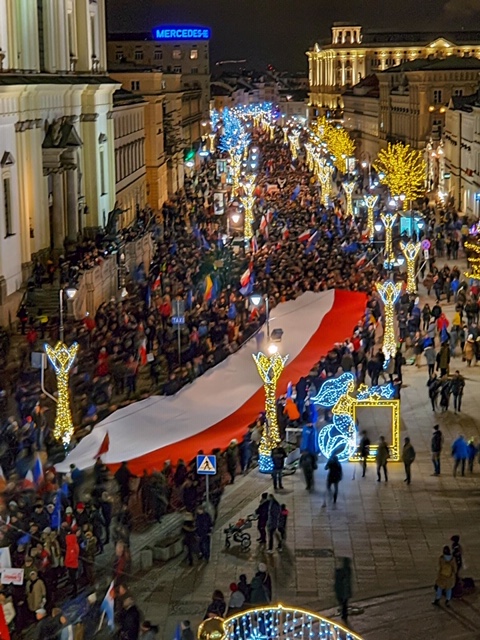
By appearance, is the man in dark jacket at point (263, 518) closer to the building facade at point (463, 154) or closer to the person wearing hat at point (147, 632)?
the person wearing hat at point (147, 632)

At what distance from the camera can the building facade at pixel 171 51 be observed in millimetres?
161000

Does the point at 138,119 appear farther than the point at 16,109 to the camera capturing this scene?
Yes

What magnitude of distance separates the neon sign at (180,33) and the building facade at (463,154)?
298 feet

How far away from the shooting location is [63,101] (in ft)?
143

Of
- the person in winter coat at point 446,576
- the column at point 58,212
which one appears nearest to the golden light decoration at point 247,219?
the column at point 58,212

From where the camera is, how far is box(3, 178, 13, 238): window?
36.2 meters

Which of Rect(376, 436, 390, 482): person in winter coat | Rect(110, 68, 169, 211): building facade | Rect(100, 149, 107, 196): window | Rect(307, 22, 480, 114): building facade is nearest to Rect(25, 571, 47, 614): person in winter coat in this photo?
Rect(376, 436, 390, 482): person in winter coat

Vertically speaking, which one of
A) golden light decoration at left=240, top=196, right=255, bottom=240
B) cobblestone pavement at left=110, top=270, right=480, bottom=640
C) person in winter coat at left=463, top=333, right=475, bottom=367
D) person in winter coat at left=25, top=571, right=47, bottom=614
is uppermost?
golden light decoration at left=240, top=196, right=255, bottom=240

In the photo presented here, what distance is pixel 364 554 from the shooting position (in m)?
18.4

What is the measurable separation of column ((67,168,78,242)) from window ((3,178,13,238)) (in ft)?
23.6

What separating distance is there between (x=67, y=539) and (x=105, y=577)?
0.72 metres

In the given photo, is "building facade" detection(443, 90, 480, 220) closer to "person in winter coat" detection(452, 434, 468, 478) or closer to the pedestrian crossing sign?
"person in winter coat" detection(452, 434, 468, 478)

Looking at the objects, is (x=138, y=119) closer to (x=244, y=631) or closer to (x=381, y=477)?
(x=381, y=477)

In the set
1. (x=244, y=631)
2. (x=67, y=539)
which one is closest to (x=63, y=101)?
(x=67, y=539)
